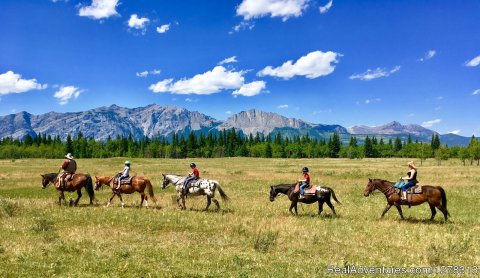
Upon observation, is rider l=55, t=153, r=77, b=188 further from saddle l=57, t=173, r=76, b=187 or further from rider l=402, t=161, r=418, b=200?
rider l=402, t=161, r=418, b=200

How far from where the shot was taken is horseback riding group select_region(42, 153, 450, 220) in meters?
18.8

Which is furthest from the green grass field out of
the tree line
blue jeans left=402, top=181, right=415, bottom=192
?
the tree line

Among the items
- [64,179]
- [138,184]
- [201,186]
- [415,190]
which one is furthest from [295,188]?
[64,179]

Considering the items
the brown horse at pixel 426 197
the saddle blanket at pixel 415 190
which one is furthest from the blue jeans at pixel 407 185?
the brown horse at pixel 426 197

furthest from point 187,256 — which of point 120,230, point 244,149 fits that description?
point 244,149

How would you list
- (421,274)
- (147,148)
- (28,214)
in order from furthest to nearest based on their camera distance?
(147,148) → (28,214) → (421,274)

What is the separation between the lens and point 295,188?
20.5 metres

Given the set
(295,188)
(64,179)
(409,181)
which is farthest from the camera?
(64,179)

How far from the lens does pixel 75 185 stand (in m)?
22.5

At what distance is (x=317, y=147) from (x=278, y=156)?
19.9 m

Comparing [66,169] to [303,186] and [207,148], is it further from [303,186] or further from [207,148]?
[207,148]

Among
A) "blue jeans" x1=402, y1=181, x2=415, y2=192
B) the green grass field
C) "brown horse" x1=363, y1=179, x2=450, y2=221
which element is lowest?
the green grass field

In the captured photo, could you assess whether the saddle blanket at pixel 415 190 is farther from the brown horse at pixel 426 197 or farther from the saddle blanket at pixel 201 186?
the saddle blanket at pixel 201 186

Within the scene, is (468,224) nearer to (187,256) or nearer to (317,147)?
(187,256)
